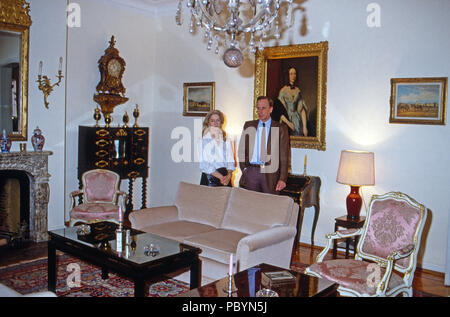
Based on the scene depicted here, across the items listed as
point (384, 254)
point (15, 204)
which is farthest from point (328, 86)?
point (15, 204)

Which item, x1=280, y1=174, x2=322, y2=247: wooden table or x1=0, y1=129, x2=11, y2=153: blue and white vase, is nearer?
x1=0, y1=129, x2=11, y2=153: blue and white vase

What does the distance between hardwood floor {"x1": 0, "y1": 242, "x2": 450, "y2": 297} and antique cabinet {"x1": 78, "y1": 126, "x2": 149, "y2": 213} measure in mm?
1518

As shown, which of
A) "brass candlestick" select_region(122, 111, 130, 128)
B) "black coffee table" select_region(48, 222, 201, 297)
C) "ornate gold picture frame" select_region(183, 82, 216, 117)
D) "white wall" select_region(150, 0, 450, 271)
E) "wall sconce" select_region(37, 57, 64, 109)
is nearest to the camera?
"black coffee table" select_region(48, 222, 201, 297)

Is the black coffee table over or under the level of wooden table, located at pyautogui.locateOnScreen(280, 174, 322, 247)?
under

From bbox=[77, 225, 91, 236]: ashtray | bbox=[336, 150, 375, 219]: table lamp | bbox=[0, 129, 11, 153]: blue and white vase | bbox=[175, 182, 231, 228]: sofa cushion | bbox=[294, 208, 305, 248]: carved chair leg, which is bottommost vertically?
bbox=[294, 208, 305, 248]: carved chair leg

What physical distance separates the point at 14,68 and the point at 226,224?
334cm

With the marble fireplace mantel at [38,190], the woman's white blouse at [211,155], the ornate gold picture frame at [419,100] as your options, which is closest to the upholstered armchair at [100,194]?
the marble fireplace mantel at [38,190]

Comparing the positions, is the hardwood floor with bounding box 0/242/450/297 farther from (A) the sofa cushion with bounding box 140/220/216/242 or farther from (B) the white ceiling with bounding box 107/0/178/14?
(B) the white ceiling with bounding box 107/0/178/14

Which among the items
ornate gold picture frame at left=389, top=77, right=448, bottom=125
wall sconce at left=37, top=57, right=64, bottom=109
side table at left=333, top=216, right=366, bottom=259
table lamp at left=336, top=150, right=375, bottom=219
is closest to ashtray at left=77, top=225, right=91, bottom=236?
wall sconce at left=37, top=57, right=64, bottom=109

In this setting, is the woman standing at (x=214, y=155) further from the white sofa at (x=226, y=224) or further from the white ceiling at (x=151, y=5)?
the white ceiling at (x=151, y=5)

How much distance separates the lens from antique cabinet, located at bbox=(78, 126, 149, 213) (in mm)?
6594
